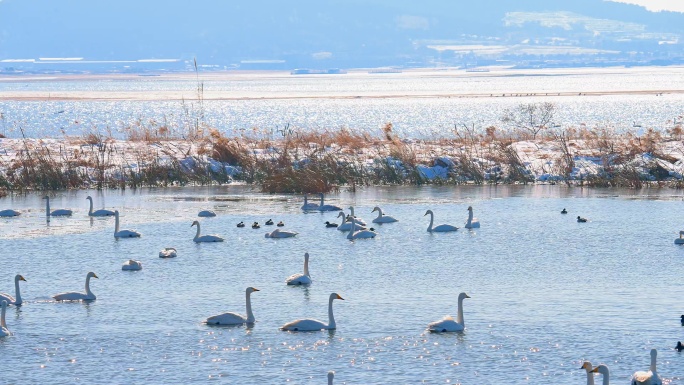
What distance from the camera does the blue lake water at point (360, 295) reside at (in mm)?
16531

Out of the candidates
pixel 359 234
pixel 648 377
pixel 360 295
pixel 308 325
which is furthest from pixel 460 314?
pixel 359 234

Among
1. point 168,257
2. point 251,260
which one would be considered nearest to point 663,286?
point 251,260

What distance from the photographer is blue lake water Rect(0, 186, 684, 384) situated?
16.5 m

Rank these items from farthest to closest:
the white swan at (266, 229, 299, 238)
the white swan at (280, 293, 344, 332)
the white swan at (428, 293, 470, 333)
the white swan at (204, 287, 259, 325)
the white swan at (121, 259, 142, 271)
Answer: the white swan at (266, 229, 299, 238) < the white swan at (121, 259, 142, 271) < the white swan at (204, 287, 259, 325) < the white swan at (280, 293, 344, 332) < the white swan at (428, 293, 470, 333)

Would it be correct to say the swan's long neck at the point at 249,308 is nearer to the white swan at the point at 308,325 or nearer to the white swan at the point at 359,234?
the white swan at the point at 308,325

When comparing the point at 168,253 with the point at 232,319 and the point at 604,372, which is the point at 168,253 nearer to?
the point at 232,319

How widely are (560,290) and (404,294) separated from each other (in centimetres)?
289

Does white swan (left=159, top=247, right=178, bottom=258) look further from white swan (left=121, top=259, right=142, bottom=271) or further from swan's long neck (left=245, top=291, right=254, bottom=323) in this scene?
swan's long neck (left=245, top=291, right=254, bottom=323)

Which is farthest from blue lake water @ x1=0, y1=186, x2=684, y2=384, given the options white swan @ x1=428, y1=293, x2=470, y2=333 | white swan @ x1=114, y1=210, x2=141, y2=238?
white swan @ x1=114, y1=210, x2=141, y2=238

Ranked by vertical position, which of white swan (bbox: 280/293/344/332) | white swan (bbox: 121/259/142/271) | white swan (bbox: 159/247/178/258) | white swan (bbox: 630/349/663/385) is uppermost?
white swan (bbox: 159/247/178/258)

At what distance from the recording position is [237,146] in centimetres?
→ 4391

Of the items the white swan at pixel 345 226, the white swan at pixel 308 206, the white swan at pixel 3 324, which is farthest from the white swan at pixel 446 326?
the white swan at pixel 308 206

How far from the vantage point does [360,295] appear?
21.3 metres

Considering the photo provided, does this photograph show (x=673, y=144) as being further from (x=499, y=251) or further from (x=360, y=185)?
(x=499, y=251)
